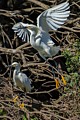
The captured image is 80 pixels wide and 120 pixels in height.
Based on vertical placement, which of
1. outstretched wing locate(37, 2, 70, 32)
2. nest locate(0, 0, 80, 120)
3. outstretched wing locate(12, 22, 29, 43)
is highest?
outstretched wing locate(37, 2, 70, 32)

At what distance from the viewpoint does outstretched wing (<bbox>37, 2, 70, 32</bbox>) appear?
482cm

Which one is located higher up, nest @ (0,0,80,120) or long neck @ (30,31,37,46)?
long neck @ (30,31,37,46)

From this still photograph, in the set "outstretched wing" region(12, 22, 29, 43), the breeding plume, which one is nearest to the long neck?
the breeding plume

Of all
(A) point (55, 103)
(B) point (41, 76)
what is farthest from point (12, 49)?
(A) point (55, 103)

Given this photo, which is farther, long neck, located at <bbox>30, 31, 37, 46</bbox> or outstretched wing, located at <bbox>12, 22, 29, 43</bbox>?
outstretched wing, located at <bbox>12, 22, 29, 43</bbox>

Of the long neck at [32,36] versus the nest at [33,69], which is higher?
the long neck at [32,36]

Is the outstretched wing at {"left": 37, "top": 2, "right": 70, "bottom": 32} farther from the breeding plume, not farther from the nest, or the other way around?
the nest

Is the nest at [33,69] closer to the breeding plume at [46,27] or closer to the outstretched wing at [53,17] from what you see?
the breeding plume at [46,27]

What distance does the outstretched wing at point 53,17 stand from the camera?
482 centimetres

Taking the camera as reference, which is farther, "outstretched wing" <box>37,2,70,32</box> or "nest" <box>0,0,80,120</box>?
"nest" <box>0,0,80,120</box>

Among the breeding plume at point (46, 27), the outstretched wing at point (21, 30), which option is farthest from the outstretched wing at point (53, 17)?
the outstretched wing at point (21, 30)

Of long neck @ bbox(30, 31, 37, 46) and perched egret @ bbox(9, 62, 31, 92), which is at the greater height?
long neck @ bbox(30, 31, 37, 46)

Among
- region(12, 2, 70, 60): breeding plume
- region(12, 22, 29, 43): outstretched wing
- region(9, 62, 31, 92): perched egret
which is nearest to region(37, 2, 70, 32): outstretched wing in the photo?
region(12, 2, 70, 60): breeding plume

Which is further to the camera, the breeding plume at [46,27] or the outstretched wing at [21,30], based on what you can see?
the outstretched wing at [21,30]
